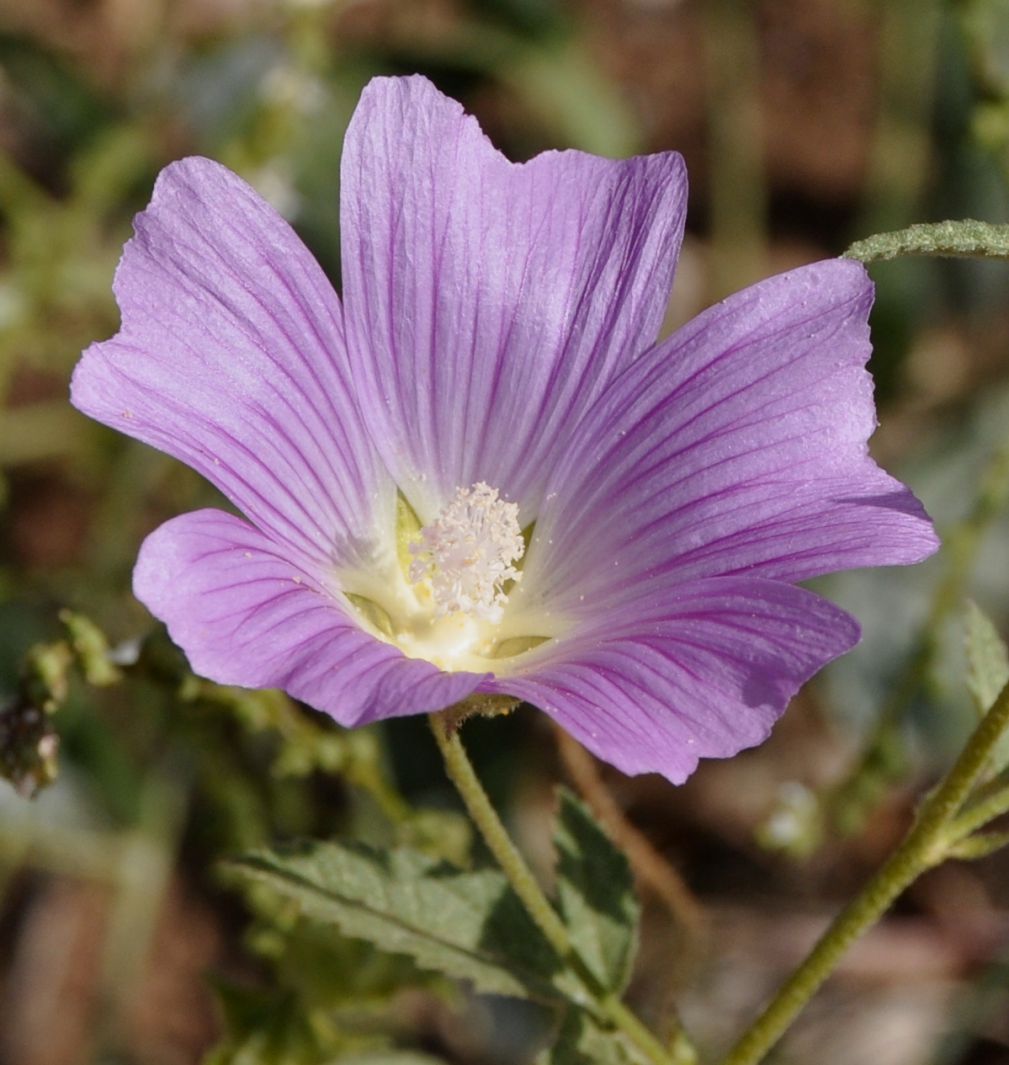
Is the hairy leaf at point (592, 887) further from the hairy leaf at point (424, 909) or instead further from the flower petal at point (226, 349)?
the flower petal at point (226, 349)

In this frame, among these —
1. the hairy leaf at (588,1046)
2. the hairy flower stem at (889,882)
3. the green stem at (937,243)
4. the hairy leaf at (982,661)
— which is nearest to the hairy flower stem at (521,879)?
the hairy leaf at (588,1046)

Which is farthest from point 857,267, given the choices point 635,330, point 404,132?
point 404,132

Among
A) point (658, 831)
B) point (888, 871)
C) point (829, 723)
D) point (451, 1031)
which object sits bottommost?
point (451, 1031)

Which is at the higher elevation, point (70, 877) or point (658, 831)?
point (658, 831)

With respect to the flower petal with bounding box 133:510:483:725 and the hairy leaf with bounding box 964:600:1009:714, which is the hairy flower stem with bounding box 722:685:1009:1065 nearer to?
the hairy leaf with bounding box 964:600:1009:714

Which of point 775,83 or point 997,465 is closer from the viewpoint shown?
point 997,465

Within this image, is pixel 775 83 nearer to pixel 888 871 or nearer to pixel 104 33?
pixel 104 33

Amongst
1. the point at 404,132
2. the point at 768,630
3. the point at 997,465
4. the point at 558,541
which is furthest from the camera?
the point at 997,465

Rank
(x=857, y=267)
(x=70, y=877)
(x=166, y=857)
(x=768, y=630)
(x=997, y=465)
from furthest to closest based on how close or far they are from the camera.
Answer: (x=70, y=877)
(x=166, y=857)
(x=997, y=465)
(x=857, y=267)
(x=768, y=630)
